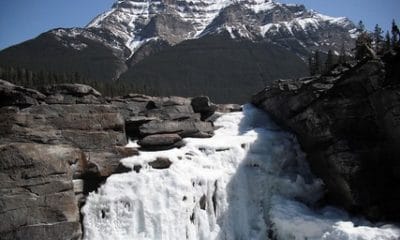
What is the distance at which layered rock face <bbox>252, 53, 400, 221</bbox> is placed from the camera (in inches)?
974

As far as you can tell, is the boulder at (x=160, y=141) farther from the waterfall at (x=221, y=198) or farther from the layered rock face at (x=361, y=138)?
the layered rock face at (x=361, y=138)

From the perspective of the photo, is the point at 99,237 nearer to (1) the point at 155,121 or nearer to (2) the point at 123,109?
(1) the point at 155,121

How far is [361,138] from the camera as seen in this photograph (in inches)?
1037

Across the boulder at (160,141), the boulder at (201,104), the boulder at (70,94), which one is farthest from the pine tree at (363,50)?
the boulder at (70,94)

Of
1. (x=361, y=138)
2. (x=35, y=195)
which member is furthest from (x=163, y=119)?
(x=361, y=138)

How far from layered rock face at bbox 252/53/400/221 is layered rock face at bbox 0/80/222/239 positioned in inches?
358

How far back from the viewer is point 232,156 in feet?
97.3

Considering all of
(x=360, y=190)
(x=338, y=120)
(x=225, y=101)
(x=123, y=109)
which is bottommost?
(x=360, y=190)

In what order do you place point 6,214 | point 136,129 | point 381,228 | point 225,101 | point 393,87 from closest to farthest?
point 6,214 → point 381,228 → point 393,87 → point 136,129 → point 225,101

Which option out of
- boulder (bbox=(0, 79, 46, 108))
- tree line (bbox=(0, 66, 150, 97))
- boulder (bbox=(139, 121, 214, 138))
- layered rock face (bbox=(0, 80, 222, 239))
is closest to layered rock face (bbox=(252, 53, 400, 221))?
boulder (bbox=(139, 121, 214, 138))

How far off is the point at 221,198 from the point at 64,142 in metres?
10.0

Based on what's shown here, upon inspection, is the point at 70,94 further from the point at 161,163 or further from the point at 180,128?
the point at 161,163

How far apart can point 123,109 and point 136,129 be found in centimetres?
319

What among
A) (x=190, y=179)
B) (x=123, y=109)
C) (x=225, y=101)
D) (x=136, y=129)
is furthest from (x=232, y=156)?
(x=225, y=101)
